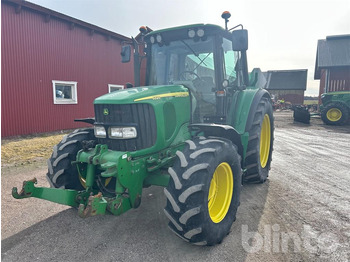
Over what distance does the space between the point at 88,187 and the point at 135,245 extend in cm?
83

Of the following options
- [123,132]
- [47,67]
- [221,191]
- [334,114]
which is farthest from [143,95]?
[334,114]

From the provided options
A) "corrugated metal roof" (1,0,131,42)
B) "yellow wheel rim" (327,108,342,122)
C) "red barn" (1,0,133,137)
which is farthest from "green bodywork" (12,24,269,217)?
"yellow wheel rim" (327,108,342,122)

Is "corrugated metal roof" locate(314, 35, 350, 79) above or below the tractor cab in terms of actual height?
above

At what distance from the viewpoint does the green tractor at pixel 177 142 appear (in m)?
2.67

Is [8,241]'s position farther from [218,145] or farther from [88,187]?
[218,145]

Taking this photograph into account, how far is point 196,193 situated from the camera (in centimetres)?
261

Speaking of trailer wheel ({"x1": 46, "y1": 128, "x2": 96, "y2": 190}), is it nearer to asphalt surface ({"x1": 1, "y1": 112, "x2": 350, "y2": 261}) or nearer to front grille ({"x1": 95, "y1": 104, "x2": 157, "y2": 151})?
asphalt surface ({"x1": 1, "y1": 112, "x2": 350, "y2": 261})

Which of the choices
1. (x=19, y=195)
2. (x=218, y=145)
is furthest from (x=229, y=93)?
(x=19, y=195)

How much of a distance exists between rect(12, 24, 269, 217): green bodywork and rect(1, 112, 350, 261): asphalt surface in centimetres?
46

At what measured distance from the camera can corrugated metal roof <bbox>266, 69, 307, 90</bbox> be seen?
127 ft

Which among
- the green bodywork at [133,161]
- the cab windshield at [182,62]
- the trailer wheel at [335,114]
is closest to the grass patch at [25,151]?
the green bodywork at [133,161]

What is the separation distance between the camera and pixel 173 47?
4102 mm

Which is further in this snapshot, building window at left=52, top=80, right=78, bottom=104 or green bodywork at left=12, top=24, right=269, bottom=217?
building window at left=52, top=80, right=78, bottom=104

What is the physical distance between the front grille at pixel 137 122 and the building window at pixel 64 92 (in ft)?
30.4
